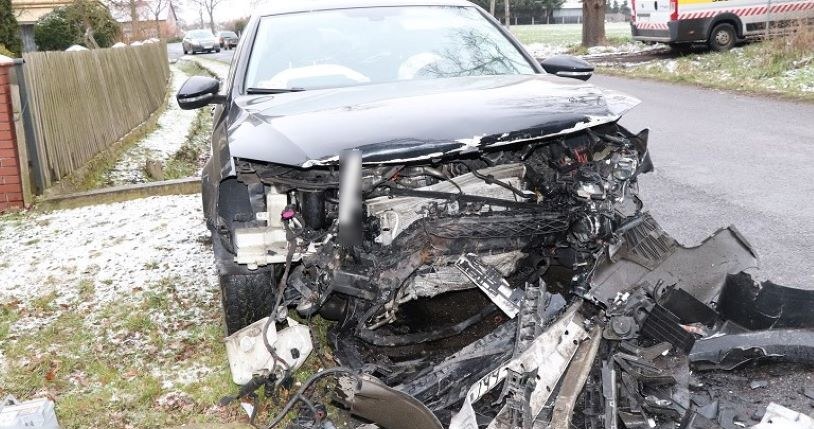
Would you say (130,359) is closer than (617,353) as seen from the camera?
No

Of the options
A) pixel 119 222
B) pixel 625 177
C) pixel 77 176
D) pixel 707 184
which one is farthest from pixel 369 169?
pixel 77 176

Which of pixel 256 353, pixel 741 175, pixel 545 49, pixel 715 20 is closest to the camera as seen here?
pixel 256 353

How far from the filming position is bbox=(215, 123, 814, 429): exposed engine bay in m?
2.66

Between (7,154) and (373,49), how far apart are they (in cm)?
435

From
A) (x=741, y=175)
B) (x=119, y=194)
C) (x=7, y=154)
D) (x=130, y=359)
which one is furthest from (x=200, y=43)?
(x=130, y=359)

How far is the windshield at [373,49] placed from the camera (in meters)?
4.01

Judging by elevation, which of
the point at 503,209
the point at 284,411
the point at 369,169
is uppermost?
the point at 369,169

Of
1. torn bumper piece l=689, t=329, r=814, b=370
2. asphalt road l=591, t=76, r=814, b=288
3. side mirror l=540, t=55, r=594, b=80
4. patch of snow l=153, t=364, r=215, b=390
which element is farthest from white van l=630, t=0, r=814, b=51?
patch of snow l=153, t=364, r=215, b=390

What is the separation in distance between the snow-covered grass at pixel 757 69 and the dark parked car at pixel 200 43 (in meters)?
27.4

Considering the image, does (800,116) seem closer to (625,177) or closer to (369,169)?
(625,177)

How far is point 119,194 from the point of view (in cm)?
706

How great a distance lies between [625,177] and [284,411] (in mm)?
1856

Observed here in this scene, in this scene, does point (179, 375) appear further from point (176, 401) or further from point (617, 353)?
point (617, 353)

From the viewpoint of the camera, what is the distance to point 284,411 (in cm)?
294
